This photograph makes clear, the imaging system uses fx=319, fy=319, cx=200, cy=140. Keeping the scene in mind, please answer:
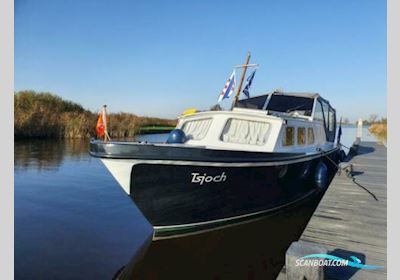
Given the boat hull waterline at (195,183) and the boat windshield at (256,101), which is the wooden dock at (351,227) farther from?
the boat windshield at (256,101)

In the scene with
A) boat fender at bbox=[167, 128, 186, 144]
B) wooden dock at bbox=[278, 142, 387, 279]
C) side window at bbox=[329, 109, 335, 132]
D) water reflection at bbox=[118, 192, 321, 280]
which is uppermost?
side window at bbox=[329, 109, 335, 132]

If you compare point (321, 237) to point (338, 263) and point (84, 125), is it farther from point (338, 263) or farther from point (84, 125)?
point (84, 125)

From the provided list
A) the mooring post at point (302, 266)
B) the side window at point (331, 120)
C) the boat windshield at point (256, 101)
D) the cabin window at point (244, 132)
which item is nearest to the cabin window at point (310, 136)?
the boat windshield at point (256, 101)

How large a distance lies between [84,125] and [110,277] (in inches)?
963

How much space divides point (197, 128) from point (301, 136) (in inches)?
119

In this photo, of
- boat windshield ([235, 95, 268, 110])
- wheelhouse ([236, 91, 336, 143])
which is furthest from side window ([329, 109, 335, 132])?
boat windshield ([235, 95, 268, 110])

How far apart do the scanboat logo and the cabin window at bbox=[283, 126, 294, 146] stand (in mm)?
2356

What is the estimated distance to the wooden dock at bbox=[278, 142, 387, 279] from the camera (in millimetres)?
3947

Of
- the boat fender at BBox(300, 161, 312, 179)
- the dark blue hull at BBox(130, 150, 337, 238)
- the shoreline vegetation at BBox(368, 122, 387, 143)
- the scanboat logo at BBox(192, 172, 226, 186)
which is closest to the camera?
the dark blue hull at BBox(130, 150, 337, 238)

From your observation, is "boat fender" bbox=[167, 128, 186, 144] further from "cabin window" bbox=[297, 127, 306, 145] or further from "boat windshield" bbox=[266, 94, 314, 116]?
"boat windshield" bbox=[266, 94, 314, 116]

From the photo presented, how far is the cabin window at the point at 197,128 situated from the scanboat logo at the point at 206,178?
179 cm

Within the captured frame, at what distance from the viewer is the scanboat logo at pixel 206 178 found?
20.9ft

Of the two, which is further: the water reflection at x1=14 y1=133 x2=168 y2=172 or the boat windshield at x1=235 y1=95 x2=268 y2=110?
the water reflection at x1=14 y1=133 x2=168 y2=172

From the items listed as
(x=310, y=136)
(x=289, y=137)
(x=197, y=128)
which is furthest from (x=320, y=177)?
(x=197, y=128)
